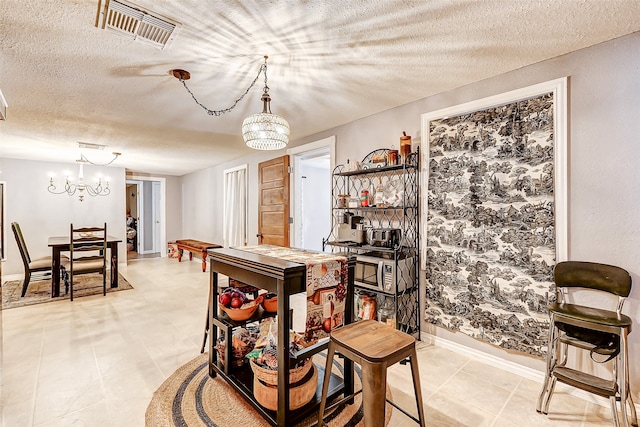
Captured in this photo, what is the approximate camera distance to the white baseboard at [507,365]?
1.96m

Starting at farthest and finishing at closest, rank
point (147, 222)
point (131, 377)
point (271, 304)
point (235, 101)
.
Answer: point (147, 222) < point (235, 101) < point (131, 377) < point (271, 304)

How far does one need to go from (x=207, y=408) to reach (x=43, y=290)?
178 inches

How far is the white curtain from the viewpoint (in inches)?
221

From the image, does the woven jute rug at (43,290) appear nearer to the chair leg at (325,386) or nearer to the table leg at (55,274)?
the table leg at (55,274)

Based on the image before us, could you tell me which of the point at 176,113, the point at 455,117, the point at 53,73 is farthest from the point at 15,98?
the point at 455,117

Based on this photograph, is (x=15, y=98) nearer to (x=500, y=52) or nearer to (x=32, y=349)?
(x=32, y=349)

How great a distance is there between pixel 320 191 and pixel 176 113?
2.77m

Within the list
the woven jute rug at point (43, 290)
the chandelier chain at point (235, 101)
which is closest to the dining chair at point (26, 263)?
the woven jute rug at point (43, 290)

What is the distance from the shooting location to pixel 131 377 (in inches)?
86.7

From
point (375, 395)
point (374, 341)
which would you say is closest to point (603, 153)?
point (374, 341)

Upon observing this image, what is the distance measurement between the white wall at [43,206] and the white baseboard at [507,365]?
22.1 ft

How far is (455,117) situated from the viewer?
8.49 ft

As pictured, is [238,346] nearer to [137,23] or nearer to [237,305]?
[237,305]

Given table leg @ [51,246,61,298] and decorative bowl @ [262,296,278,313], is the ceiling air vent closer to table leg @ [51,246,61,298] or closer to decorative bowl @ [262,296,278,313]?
decorative bowl @ [262,296,278,313]
